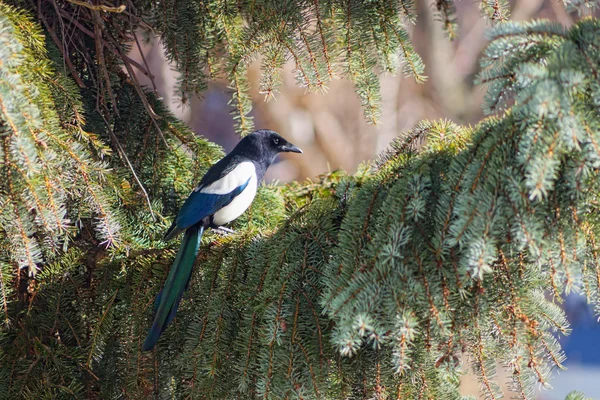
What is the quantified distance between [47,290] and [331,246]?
64 centimetres

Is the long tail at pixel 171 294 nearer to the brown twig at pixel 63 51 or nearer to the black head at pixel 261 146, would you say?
the brown twig at pixel 63 51

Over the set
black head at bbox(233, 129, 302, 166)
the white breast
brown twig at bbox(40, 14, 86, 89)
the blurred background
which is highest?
the blurred background

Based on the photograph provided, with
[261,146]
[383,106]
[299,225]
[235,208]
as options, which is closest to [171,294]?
[299,225]

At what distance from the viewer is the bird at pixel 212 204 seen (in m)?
1.24

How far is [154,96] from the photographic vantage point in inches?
64.1

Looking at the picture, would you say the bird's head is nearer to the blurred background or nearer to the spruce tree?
the spruce tree

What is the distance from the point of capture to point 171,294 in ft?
4.09

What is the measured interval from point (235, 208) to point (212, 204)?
0.37 ft

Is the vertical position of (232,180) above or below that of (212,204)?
above

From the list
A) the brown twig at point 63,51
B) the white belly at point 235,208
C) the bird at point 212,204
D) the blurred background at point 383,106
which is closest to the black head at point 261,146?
the bird at point 212,204

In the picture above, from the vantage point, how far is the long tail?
3.97 feet

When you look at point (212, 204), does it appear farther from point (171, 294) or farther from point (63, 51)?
point (63, 51)

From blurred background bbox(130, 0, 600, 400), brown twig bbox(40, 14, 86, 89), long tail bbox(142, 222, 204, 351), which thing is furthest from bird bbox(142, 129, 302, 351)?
blurred background bbox(130, 0, 600, 400)

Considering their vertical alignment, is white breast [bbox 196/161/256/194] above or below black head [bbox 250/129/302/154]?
below
